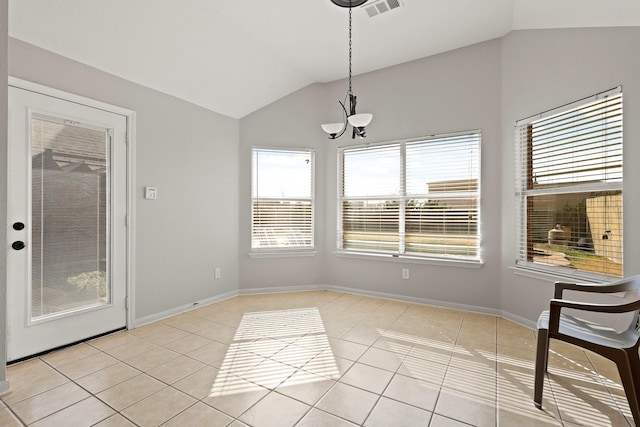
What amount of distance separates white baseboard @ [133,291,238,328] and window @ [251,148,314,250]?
2.47 ft

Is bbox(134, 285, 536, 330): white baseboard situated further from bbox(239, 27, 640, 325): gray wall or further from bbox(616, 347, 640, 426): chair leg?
bbox(616, 347, 640, 426): chair leg

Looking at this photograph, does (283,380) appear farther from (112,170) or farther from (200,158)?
(200,158)

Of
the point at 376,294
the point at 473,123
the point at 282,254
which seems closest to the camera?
the point at 473,123

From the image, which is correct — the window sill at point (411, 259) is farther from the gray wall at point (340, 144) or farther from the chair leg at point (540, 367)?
the chair leg at point (540, 367)

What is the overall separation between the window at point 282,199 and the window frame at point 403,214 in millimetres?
425

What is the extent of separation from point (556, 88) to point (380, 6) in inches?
70.3

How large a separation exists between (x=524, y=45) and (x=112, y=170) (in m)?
4.24

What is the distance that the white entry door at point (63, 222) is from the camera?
2387 mm

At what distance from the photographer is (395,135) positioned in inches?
161

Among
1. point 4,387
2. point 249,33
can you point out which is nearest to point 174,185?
point 249,33

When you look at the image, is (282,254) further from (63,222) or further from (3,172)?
(3,172)

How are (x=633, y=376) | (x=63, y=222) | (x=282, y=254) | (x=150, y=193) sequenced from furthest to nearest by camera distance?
1. (x=282, y=254)
2. (x=150, y=193)
3. (x=63, y=222)
4. (x=633, y=376)

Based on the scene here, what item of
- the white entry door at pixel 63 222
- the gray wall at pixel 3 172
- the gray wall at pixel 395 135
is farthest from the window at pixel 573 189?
the gray wall at pixel 3 172

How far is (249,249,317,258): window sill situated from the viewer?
14.3ft
